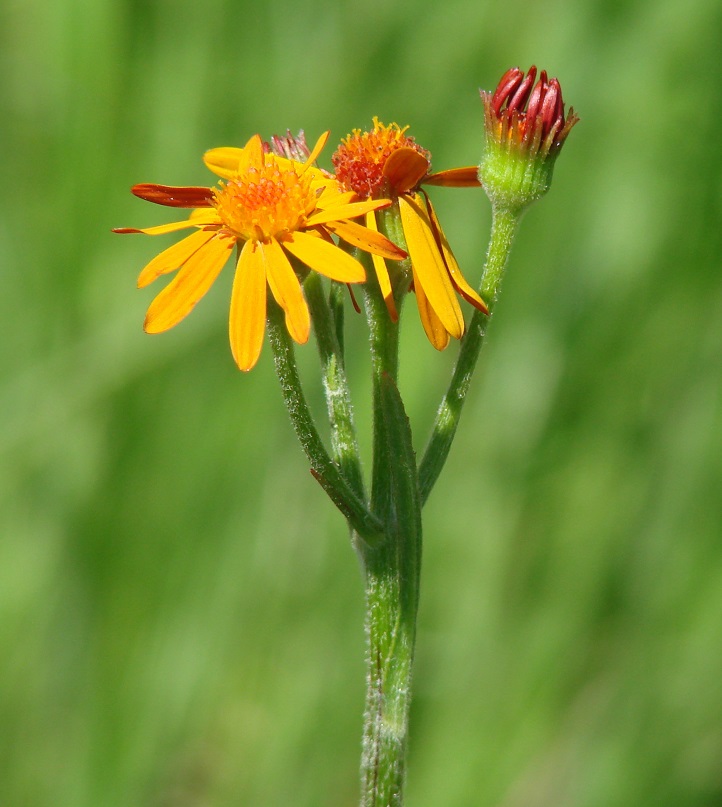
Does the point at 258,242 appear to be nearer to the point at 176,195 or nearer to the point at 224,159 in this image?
the point at 176,195

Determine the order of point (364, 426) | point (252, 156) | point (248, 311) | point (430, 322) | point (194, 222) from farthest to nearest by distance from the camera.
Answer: point (364, 426) < point (252, 156) < point (194, 222) < point (430, 322) < point (248, 311)

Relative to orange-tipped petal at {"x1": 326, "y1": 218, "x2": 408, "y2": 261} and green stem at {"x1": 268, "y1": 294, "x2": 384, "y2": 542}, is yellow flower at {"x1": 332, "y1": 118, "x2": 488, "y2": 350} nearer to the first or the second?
orange-tipped petal at {"x1": 326, "y1": 218, "x2": 408, "y2": 261}

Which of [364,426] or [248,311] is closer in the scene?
[248,311]

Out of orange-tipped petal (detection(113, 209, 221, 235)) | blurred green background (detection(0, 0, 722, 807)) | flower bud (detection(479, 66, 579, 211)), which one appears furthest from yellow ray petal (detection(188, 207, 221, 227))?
blurred green background (detection(0, 0, 722, 807))

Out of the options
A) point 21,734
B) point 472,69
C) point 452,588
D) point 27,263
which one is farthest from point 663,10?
point 21,734

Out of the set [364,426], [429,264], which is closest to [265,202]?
[429,264]

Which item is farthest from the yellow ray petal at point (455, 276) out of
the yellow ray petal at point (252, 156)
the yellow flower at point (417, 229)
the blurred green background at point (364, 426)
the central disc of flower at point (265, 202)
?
the blurred green background at point (364, 426)

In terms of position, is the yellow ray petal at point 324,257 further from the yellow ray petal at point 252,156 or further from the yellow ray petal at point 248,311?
the yellow ray petal at point 252,156
